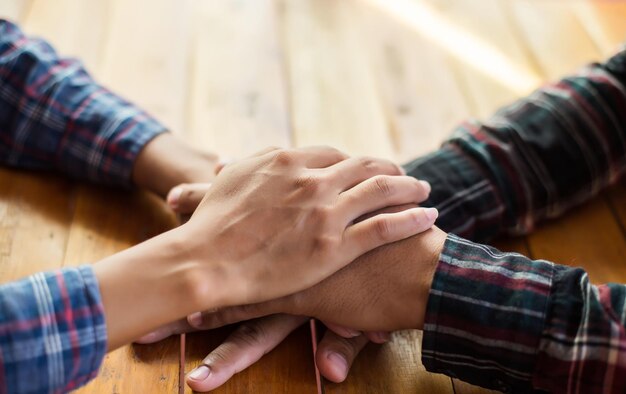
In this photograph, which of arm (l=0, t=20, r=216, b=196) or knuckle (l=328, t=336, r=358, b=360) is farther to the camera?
arm (l=0, t=20, r=216, b=196)

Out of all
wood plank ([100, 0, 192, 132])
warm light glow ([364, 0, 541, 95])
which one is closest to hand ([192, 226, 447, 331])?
wood plank ([100, 0, 192, 132])

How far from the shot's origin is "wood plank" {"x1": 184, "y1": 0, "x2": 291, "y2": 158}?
4.58ft

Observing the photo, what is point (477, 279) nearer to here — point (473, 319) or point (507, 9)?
point (473, 319)

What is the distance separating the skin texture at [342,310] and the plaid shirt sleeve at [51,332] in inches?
6.6

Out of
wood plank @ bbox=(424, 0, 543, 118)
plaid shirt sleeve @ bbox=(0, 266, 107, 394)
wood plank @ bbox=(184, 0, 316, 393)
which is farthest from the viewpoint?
wood plank @ bbox=(424, 0, 543, 118)

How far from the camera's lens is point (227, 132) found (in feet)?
4.60

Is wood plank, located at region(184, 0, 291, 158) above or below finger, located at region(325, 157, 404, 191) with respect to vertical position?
below

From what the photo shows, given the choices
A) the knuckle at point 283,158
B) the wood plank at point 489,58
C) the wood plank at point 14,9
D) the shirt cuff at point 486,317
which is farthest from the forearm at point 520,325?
the wood plank at point 14,9

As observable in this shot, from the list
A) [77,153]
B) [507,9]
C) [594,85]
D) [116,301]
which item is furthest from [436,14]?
[116,301]

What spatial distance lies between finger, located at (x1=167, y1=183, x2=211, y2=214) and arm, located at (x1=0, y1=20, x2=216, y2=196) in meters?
0.06

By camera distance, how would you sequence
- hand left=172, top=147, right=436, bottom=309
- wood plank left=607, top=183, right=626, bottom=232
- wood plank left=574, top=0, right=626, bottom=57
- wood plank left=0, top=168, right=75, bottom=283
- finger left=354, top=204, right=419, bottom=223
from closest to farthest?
hand left=172, top=147, right=436, bottom=309, finger left=354, top=204, right=419, bottom=223, wood plank left=0, top=168, right=75, bottom=283, wood plank left=607, top=183, right=626, bottom=232, wood plank left=574, top=0, right=626, bottom=57

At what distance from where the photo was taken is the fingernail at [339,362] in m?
0.96

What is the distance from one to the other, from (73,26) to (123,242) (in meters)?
0.66

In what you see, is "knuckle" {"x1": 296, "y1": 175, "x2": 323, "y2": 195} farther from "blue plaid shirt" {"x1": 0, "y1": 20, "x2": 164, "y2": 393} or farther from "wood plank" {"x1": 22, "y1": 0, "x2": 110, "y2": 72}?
"wood plank" {"x1": 22, "y1": 0, "x2": 110, "y2": 72}
